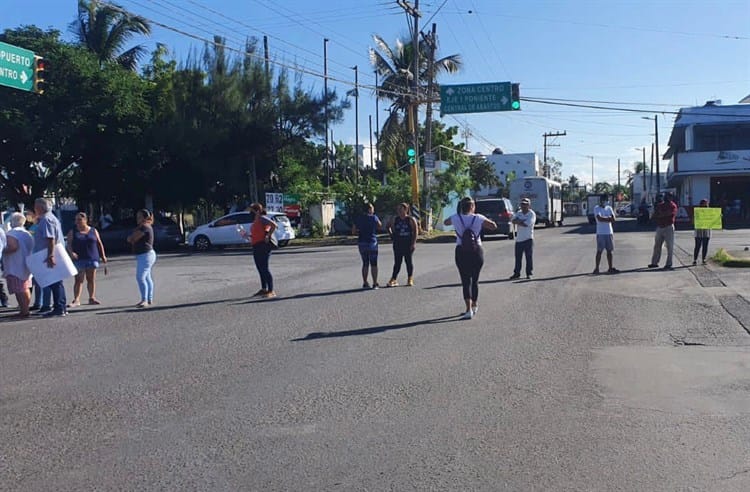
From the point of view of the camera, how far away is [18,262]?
37.7 ft

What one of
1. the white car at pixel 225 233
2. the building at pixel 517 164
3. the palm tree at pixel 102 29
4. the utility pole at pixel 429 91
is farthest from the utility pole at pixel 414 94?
the building at pixel 517 164

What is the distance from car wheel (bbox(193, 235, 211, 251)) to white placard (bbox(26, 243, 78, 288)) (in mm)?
18782

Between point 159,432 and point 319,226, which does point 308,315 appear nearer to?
point 159,432

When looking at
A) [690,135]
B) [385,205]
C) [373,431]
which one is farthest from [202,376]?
[690,135]

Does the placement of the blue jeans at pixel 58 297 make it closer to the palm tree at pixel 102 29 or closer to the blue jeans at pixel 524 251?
the blue jeans at pixel 524 251

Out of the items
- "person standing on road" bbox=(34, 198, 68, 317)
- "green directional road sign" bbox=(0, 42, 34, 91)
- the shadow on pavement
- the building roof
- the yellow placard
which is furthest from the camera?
the building roof

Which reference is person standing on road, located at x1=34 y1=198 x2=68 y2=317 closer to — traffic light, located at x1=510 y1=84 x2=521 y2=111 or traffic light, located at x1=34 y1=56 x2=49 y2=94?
traffic light, located at x1=34 y1=56 x2=49 y2=94

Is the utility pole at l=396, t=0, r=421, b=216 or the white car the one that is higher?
the utility pole at l=396, t=0, r=421, b=216

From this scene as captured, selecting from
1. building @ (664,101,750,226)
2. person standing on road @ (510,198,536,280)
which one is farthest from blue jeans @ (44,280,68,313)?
building @ (664,101,750,226)

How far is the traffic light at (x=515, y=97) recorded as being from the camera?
28.7m

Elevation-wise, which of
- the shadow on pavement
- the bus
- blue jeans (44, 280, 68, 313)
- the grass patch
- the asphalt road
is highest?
the bus

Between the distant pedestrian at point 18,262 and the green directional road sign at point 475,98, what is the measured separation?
20.7 metres

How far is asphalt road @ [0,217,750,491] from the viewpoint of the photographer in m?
5.03

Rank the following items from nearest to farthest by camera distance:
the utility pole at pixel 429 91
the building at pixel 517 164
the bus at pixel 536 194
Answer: the utility pole at pixel 429 91, the bus at pixel 536 194, the building at pixel 517 164
